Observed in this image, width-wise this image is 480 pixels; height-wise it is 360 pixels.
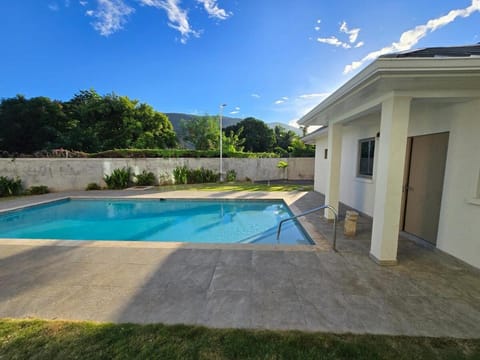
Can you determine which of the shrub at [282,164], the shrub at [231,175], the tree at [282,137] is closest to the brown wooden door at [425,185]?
the shrub at [231,175]

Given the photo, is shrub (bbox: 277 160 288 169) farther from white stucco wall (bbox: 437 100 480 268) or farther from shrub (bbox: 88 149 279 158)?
white stucco wall (bbox: 437 100 480 268)

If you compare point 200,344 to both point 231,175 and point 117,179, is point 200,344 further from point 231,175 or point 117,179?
point 231,175

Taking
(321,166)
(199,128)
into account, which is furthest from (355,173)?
(199,128)

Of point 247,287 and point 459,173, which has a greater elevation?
point 459,173

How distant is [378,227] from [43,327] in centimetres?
500

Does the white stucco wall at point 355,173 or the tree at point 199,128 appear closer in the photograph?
the white stucco wall at point 355,173

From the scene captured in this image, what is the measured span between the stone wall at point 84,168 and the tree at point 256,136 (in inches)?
885

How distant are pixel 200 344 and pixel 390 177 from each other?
368 centimetres

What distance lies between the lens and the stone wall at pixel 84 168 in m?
10.9

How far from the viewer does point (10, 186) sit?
10469mm

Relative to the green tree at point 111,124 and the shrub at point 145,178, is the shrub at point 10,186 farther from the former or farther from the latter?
the green tree at point 111,124

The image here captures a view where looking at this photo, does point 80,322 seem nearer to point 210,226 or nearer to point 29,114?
point 210,226

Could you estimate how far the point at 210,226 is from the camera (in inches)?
282

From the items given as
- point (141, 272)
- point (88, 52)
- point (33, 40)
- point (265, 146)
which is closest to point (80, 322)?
point (141, 272)
